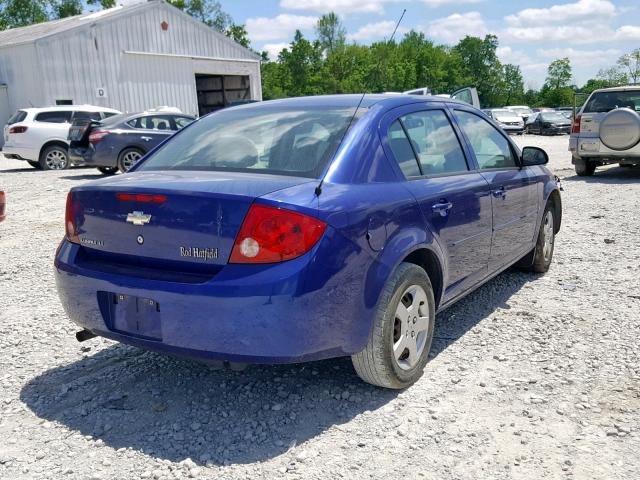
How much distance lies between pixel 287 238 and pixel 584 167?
A: 11.8 metres

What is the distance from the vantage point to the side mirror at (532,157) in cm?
498

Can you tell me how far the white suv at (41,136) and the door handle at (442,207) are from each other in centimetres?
1512

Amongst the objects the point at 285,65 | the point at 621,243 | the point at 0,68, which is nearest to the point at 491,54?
the point at 285,65

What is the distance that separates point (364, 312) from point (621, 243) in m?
5.02

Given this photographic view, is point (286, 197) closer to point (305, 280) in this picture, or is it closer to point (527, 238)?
point (305, 280)

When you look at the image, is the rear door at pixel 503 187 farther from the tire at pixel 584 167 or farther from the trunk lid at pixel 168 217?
the tire at pixel 584 167

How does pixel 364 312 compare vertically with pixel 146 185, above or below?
below

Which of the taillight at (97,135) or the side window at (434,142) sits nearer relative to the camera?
the side window at (434,142)

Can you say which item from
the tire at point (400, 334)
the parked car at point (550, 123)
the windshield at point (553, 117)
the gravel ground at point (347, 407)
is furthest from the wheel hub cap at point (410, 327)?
the windshield at point (553, 117)

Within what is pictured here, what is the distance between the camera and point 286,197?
2781mm

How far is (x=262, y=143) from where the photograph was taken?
3.49 meters

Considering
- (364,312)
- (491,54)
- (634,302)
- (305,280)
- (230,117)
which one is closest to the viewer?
(305,280)

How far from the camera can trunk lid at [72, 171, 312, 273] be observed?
2.79 metres

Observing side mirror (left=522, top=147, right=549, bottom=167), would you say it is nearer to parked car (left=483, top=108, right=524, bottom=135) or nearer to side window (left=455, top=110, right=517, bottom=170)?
side window (left=455, top=110, right=517, bottom=170)
